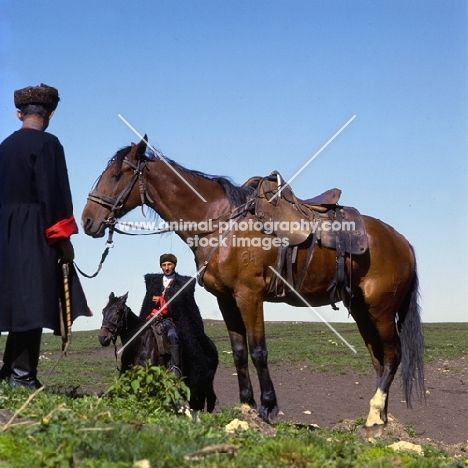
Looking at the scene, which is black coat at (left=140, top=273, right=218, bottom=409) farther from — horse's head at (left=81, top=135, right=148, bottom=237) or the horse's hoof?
the horse's hoof

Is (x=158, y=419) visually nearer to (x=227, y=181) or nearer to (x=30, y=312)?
(x=30, y=312)

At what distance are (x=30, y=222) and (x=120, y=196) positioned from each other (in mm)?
1664

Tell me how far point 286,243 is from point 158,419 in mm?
3203

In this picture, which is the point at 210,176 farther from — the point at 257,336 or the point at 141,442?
the point at 141,442

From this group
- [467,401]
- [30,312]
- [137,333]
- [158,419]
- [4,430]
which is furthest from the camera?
[467,401]

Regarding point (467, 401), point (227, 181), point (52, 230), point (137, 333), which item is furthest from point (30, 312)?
point (467, 401)

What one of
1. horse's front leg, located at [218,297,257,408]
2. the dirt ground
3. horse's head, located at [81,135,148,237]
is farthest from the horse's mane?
the dirt ground

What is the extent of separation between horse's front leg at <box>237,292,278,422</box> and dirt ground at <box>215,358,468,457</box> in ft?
5.33

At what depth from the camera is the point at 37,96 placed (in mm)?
6789

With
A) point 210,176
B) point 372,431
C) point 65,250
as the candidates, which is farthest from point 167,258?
point 65,250

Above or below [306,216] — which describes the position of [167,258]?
below

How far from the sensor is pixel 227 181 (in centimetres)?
853

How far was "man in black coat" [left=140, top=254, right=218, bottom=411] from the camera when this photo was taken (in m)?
10.5

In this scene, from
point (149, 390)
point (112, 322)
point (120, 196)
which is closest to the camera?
point (149, 390)
